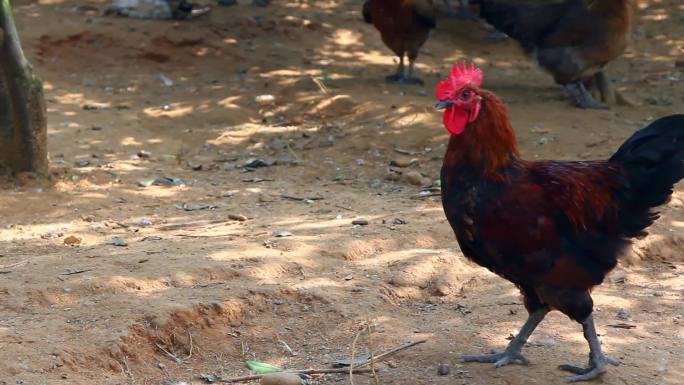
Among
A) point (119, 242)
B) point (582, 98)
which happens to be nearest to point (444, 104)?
point (119, 242)

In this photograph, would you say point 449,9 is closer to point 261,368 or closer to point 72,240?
point 72,240

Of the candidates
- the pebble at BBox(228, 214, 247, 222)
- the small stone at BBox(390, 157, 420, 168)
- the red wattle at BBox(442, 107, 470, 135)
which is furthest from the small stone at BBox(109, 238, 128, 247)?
the small stone at BBox(390, 157, 420, 168)

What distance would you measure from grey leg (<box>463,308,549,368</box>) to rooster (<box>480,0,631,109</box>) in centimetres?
524

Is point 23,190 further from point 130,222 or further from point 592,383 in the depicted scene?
point 592,383

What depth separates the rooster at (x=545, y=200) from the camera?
4.50 m

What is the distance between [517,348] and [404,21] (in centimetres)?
649

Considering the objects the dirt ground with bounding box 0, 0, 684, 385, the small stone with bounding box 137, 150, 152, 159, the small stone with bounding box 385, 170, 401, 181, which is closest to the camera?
the dirt ground with bounding box 0, 0, 684, 385

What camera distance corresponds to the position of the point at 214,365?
498 centimetres

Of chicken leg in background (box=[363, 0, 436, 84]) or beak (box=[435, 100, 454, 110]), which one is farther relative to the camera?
chicken leg in background (box=[363, 0, 436, 84])

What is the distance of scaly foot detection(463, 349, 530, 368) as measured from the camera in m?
4.86

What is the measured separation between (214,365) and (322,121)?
17.4 feet

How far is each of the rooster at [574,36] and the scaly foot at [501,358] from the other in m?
5.36

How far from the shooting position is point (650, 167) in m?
4.58

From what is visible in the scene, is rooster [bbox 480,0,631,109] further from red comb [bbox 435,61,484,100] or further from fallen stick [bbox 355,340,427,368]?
fallen stick [bbox 355,340,427,368]
